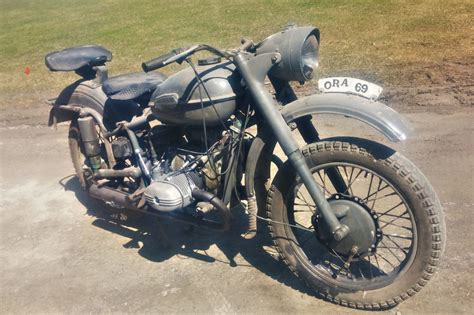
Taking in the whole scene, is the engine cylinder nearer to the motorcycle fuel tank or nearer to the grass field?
the motorcycle fuel tank

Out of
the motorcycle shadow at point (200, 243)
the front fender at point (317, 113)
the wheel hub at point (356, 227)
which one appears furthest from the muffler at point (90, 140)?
the wheel hub at point (356, 227)

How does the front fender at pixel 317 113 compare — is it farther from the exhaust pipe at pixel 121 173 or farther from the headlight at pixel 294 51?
the exhaust pipe at pixel 121 173

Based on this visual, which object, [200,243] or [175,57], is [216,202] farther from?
[175,57]

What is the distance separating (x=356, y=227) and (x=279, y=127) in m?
0.77

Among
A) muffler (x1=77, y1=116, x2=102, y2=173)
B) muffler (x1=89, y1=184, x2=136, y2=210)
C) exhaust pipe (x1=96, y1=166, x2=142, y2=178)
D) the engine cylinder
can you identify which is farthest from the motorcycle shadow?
the engine cylinder

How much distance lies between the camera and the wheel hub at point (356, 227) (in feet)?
10.5

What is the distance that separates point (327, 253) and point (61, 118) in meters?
2.67

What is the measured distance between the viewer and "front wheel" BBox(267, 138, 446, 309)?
2986 millimetres

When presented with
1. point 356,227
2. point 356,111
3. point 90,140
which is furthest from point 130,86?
point 356,227

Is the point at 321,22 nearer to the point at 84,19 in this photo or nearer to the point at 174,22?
the point at 174,22

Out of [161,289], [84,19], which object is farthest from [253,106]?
[84,19]

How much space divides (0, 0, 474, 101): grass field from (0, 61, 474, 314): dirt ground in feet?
7.77

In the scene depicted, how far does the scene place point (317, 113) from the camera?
3.17m

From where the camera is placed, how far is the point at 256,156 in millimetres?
3441
